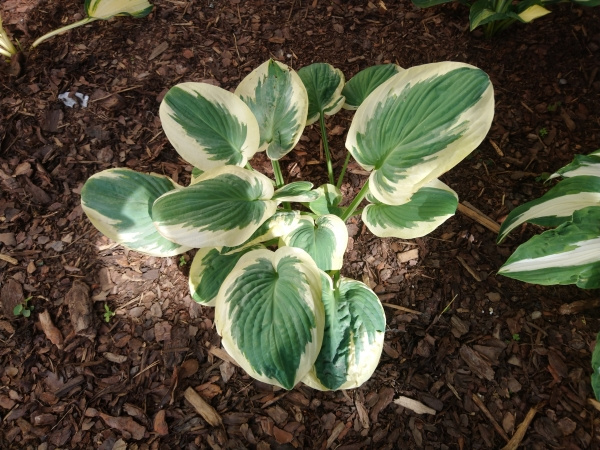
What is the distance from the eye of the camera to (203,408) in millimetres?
1264

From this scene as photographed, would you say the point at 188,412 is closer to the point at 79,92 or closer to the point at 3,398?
the point at 3,398

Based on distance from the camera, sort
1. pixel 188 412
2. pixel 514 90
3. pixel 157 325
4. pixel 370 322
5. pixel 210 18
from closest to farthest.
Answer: pixel 370 322
pixel 188 412
pixel 157 325
pixel 514 90
pixel 210 18

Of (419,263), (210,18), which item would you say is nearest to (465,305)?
(419,263)

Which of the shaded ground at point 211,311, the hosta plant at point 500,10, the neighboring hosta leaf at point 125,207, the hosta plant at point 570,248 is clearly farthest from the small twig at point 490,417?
the hosta plant at point 500,10

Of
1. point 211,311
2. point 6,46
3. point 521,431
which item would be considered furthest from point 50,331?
point 521,431

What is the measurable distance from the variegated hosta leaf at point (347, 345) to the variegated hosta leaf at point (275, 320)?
0.09 metres

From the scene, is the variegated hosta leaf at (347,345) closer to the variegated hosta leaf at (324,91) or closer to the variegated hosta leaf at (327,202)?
the variegated hosta leaf at (327,202)

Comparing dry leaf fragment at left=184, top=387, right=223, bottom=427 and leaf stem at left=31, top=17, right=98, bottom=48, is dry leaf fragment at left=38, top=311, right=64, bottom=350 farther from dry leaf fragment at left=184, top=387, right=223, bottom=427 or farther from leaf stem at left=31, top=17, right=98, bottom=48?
leaf stem at left=31, top=17, right=98, bottom=48

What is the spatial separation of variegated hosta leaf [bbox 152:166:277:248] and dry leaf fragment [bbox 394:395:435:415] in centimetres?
66

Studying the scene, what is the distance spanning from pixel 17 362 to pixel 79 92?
97 centimetres

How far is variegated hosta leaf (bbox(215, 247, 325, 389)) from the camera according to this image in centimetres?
95

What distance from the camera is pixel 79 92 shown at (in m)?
1.69

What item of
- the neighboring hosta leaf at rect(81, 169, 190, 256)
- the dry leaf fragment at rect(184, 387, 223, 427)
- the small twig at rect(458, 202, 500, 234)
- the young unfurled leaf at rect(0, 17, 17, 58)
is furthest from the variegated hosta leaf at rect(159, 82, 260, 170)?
the young unfurled leaf at rect(0, 17, 17, 58)

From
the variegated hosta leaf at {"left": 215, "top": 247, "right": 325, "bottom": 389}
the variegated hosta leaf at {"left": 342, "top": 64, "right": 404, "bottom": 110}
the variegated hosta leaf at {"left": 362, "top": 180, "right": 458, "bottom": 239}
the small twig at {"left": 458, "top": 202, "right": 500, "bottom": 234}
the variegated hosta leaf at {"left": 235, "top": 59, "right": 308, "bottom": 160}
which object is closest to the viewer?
the variegated hosta leaf at {"left": 215, "top": 247, "right": 325, "bottom": 389}
